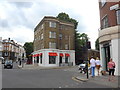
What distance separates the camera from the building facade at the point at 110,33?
50.8 feet

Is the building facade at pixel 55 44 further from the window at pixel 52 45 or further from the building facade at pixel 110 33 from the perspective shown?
the building facade at pixel 110 33

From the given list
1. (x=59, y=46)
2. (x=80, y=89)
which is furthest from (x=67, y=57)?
(x=80, y=89)

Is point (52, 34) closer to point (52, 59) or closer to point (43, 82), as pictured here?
point (52, 59)

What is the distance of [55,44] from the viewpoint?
41.1 metres

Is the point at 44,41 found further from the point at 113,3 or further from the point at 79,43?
the point at 113,3

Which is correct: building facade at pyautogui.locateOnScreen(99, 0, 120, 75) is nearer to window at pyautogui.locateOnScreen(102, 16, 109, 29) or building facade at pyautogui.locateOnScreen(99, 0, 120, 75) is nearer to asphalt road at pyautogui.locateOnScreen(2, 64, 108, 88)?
window at pyautogui.locateOnScreen(102, 16, 109, 29)

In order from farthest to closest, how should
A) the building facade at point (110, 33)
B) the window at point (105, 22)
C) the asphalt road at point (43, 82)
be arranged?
the window at point (105, 22) → the building facade at point (110, 33) → the asphalt road at point (43, 82)

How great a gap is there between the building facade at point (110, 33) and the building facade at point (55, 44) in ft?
71.5

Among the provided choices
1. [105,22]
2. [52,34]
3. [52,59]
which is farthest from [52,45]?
[105,22]

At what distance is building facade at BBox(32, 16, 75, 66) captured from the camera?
3947 cm

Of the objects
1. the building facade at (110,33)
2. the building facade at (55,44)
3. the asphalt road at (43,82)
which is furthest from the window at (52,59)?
the asphalt road at (43,82)

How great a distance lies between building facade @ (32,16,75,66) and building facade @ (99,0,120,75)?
21.8 metres

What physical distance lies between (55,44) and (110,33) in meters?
25.6

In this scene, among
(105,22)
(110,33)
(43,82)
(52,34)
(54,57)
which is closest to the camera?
(43,82)
